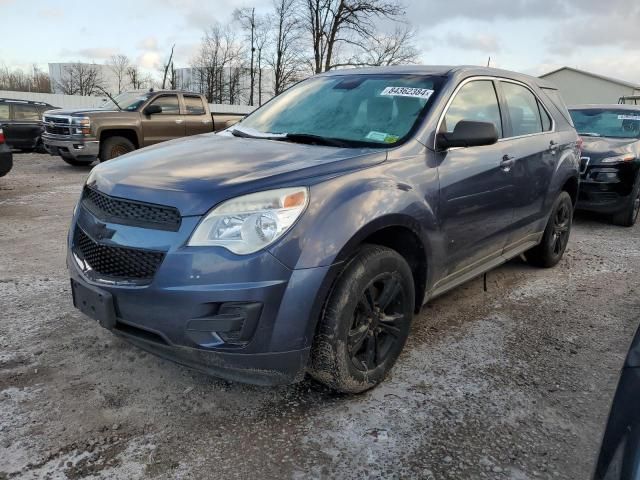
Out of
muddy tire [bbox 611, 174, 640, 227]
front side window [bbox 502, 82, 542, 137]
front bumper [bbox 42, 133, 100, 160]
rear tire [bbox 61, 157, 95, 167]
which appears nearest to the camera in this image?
front side window [bbox 502, 82, 542, 137]

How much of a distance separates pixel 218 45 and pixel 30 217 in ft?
164

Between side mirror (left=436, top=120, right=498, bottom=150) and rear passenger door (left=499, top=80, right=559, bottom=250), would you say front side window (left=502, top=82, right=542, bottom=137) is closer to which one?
rear passenger door (left=499, top=80, right=559, bottom=250)

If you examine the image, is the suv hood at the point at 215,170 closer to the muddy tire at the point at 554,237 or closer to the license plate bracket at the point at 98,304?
the license plate bracket at the point at 98,304

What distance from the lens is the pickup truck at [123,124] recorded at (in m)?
10.1

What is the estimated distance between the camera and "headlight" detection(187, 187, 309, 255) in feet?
7.06

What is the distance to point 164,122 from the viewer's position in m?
11.2

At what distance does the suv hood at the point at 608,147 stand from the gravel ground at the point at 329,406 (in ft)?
11.7

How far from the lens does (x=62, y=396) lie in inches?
102

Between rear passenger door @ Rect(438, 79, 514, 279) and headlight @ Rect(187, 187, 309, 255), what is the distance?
115 centimetres

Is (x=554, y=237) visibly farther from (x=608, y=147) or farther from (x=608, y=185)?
(x=608, y=147)

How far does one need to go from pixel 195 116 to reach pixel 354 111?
942 centimetres

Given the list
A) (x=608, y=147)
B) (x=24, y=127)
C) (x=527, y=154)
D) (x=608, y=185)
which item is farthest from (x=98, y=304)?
(x=24, y=127)

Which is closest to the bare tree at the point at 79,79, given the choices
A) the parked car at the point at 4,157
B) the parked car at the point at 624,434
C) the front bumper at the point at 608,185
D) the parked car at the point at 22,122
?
the parked car at the point at 22,122

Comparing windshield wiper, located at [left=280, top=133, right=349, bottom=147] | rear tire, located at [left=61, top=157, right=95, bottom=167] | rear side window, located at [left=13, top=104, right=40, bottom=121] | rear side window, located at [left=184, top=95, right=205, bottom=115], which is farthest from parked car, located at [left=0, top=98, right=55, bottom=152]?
windshield wiper, located at [left=280, top=133, right=349, bottom=147]
